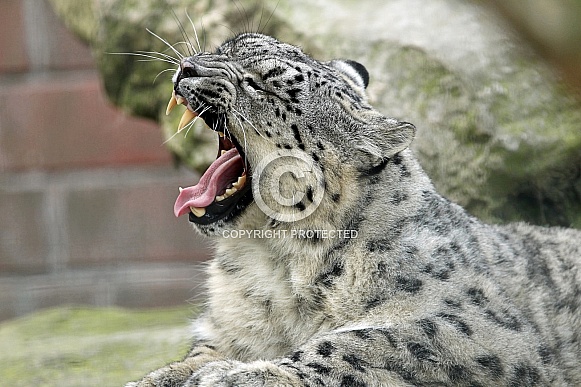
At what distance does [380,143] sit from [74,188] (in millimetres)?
4851

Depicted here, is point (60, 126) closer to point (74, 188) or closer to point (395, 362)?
point (74, 188)

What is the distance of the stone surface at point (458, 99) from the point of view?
515cm

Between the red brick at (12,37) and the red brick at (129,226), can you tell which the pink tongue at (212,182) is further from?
the red brick at (12,37)

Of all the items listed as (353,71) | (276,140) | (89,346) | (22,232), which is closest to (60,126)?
(22,232)

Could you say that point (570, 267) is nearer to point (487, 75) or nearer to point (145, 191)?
point (487, 75)

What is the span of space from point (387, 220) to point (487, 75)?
2300 mm

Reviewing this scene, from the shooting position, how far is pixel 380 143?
342 cm

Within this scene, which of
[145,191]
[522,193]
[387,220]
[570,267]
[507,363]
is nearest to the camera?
[507,363]

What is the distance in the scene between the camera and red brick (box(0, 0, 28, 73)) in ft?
24.9

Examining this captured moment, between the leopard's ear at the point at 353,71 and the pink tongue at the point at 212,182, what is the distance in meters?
0.78

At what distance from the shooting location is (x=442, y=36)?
5461mm

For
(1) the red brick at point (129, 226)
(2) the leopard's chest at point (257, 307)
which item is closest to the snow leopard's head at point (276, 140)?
(2) the leopard's chest at point (257, 307)

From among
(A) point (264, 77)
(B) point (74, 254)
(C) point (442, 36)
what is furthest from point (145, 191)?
(A) point (264, 77)

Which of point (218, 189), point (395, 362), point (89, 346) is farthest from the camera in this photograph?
point (89, 346)
